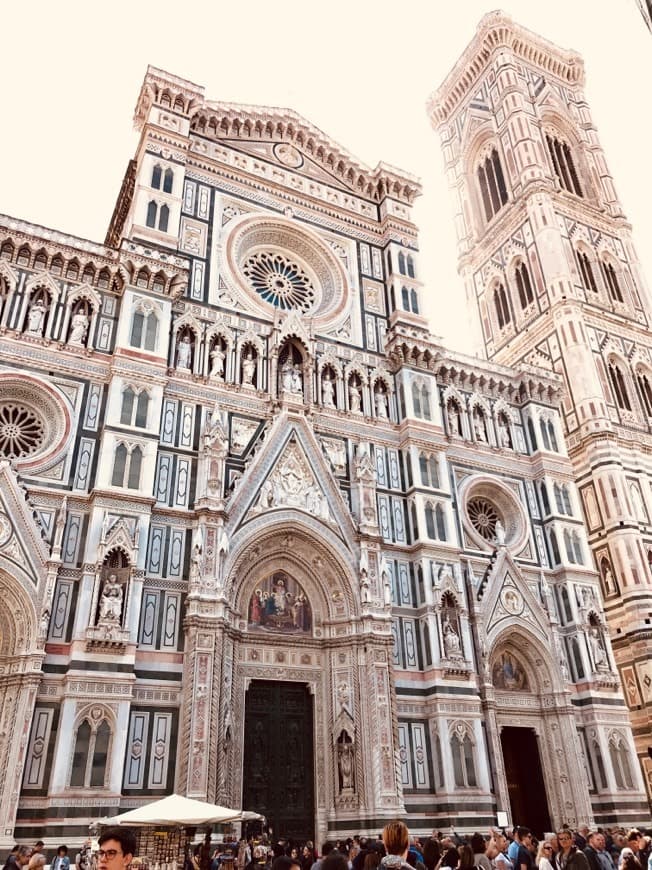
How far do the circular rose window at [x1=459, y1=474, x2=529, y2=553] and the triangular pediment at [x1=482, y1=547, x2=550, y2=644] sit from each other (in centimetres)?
85

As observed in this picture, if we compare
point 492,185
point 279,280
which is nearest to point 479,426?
point 279,280

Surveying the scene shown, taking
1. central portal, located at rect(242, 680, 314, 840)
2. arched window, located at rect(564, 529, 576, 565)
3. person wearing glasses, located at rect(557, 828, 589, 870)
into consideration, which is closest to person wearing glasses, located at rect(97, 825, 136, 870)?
person wearing glasses, located at rect(557, 828, 589, 870)

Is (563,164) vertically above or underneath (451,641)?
above

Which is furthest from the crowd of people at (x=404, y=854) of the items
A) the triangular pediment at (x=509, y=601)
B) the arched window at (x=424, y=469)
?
the arched window at (x=424, y=469)

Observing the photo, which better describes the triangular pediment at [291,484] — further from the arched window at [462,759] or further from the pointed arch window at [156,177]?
the pointed arch window at [156,177]

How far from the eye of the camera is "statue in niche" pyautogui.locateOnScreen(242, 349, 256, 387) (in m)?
20.6

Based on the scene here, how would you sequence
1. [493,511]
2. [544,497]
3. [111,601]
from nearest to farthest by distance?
[111,601] < [493,511] < [544,497]

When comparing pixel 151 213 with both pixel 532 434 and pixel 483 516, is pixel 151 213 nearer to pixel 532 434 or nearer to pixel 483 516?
pixel 483 516

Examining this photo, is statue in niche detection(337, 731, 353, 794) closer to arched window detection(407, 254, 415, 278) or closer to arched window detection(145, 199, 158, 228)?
arched window detection(145, 199, 158, 228)

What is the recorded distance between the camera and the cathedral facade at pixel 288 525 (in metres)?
15.2

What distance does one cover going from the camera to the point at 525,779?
20.1 metres

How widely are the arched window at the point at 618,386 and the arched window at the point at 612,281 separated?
438 cm

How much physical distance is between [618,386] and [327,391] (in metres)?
14.5

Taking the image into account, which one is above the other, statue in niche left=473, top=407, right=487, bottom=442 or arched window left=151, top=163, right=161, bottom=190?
arched window left=151, top=163, right=161, bottom=190
